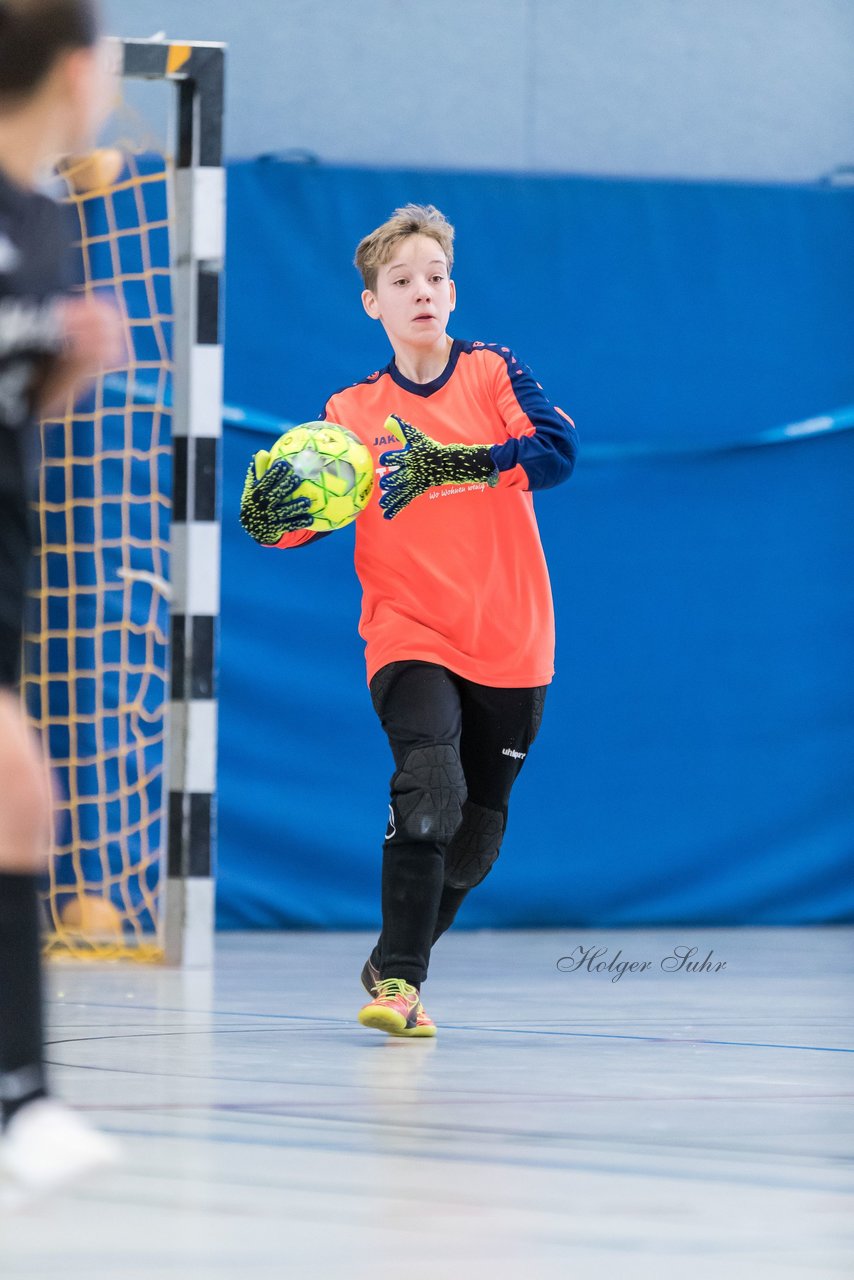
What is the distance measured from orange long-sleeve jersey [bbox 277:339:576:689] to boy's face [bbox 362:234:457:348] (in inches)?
3.7

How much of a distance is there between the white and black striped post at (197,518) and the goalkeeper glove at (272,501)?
1.64 meters

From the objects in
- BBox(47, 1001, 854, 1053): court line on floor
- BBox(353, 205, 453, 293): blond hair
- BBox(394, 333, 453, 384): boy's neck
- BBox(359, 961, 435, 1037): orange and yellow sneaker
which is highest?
BBox(353, 205, 453, 293): blond hair

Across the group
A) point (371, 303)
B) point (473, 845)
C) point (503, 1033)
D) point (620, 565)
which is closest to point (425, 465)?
point (371, 303)

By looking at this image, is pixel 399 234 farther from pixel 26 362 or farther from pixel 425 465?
pixel 26 362

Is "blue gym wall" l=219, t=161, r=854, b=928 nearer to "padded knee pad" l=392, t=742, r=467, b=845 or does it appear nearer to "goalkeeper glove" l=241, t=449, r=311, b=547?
"goalkeeper glove" l=241, t=449, r=311, b=547

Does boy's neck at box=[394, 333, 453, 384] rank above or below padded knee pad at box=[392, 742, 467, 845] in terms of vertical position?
above

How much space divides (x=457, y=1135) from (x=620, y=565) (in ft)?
16.3

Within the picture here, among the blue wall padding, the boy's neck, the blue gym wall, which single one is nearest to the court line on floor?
the boy's neck

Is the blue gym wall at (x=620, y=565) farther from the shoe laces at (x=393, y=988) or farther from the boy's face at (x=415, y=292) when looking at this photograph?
the shoe laces at (x=393, y=988)

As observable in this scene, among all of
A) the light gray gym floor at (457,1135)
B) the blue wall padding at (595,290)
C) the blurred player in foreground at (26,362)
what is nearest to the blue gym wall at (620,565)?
the blue wall padding at (595,290)

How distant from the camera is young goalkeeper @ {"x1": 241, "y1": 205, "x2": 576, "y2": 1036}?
13.1 feet

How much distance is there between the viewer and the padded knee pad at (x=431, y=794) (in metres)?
3.93

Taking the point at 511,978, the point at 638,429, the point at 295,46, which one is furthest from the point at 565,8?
the point at 511,978

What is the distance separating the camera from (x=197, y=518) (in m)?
5.74
